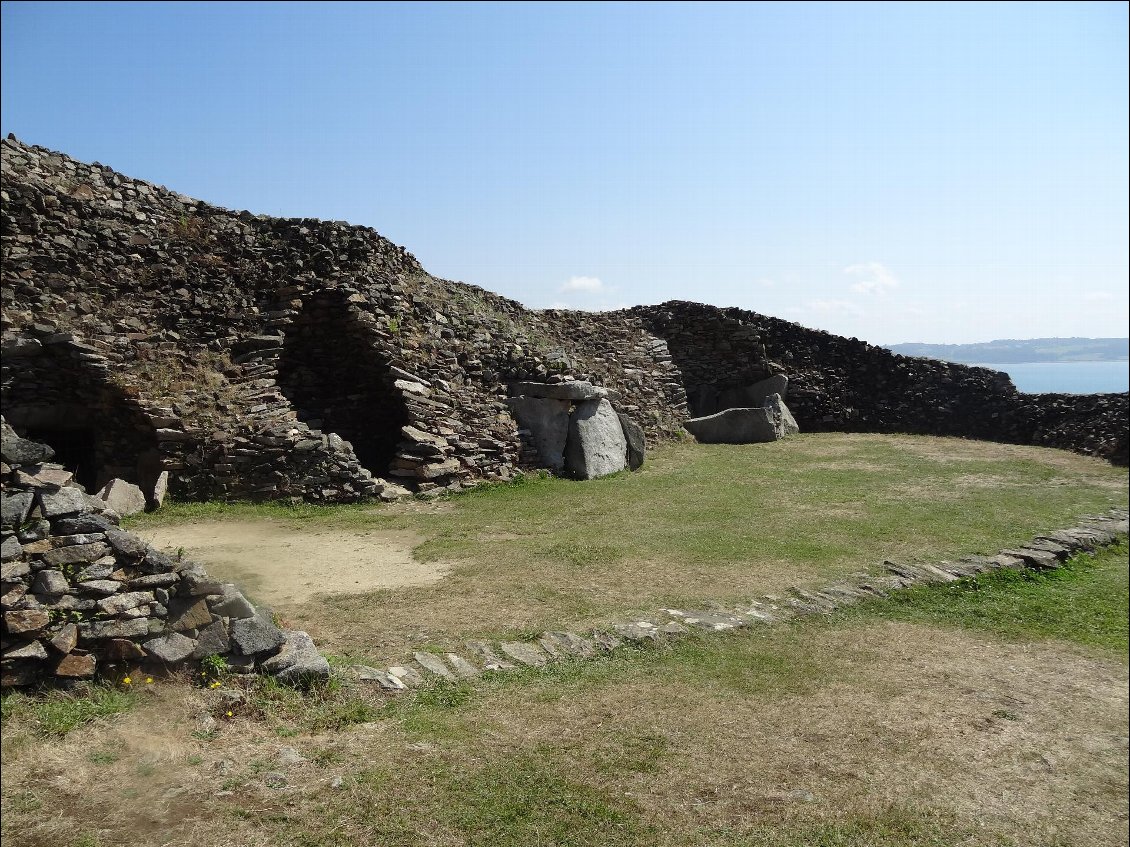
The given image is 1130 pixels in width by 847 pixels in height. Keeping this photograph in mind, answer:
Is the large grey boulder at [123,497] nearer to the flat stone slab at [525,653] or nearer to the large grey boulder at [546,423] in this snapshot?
the large grey boulder at [546,423]

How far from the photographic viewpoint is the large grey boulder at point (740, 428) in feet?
76.4

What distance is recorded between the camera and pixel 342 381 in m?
17.1

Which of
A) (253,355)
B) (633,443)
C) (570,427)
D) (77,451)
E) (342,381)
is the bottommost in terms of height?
(633,443)

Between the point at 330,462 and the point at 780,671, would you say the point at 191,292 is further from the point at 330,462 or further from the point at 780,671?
the point at 780,671

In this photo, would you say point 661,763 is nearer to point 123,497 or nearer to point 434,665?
point 434,665

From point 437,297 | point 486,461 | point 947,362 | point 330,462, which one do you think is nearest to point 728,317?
point 947,362

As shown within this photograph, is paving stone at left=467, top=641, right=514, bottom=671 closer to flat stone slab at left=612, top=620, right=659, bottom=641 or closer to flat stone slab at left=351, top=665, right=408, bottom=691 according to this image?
flat stone slab at left=351, top=665, right=408, bottom=691

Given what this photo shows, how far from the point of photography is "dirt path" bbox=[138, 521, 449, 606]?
9.02 metres

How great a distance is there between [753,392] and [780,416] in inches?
118

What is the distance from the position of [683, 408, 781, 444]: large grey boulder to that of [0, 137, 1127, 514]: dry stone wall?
2.50 metres

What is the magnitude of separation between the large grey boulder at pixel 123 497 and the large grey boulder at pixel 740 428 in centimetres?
1606

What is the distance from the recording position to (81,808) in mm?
4328

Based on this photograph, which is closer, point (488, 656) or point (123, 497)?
point (488, 656)

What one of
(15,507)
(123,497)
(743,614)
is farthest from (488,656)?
(123,497)
